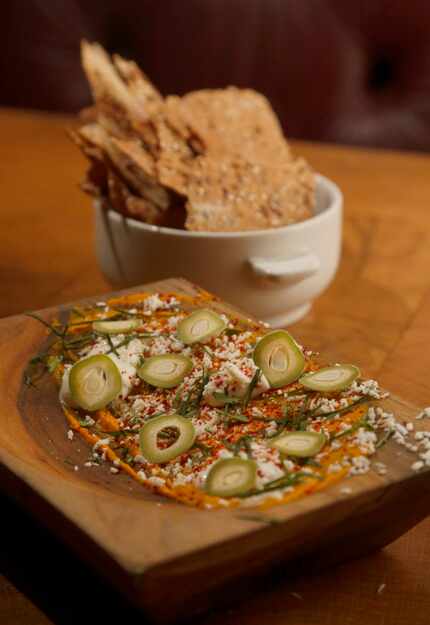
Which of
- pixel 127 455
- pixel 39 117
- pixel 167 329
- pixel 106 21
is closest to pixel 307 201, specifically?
pixel 167 329

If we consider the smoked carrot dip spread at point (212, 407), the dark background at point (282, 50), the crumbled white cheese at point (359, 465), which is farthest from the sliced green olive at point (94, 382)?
the dark background at point (282, 50)

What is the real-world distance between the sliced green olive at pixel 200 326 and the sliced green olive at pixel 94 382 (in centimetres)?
9

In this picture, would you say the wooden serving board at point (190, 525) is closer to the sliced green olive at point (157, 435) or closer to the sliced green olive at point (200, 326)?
the sliced green olive at point (157, 435)

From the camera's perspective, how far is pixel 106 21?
2162 millimetres

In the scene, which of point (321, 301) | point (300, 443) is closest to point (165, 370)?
point (300, 443)

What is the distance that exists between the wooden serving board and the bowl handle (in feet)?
1.21

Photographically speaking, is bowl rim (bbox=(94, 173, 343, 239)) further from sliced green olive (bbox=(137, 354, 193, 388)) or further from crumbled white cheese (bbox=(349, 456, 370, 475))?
crumbled white cheese (bbox=(349, 456, 370, 475))

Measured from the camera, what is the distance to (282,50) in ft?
6.93

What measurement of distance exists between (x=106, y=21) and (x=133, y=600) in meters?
1.73

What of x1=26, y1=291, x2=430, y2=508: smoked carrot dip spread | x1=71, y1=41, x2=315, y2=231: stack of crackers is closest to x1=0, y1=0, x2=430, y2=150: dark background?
x1=71, y1=41, x2=315, y2=231: stack of crackers

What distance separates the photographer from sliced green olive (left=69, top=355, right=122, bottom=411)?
84cm

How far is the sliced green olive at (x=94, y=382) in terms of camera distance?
2.76ft

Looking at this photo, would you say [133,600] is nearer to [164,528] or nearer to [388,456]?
[164,528]

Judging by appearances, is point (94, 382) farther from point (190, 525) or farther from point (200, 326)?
point (190, 525)
